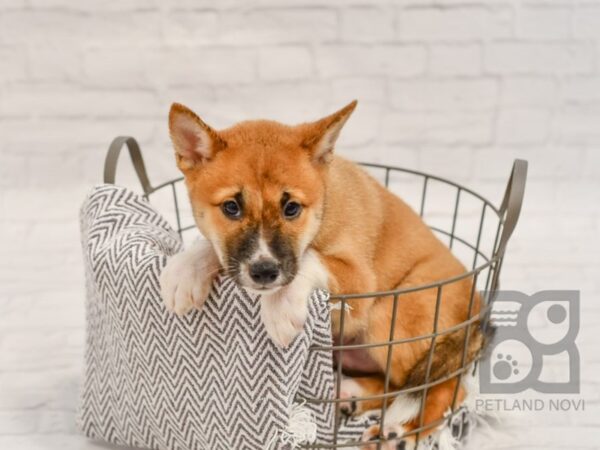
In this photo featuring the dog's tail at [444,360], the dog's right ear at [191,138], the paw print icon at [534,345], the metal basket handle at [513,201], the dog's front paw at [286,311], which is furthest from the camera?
the paw print icon at [534,345]

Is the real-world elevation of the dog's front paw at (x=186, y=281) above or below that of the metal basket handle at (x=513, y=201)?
below

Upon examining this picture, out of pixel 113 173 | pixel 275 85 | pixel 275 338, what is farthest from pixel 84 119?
pixel 275 338

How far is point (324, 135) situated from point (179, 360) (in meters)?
0.67

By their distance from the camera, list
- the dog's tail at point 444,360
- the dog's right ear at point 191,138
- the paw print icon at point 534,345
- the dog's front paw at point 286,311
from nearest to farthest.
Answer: the dog's front paw at point 286,311
the dog's right ear at point 191,138
the dog's tail at point 444,360
the paw print icon at point 534,345

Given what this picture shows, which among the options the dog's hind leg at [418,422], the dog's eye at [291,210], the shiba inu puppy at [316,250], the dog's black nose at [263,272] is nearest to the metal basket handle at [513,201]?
the shiba inu puppy at [316,250]

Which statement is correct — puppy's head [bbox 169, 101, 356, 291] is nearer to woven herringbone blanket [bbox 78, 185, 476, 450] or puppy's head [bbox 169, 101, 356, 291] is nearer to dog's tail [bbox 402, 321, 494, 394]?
woven herringbone blanket [bbox 78, 185, 476, 450]

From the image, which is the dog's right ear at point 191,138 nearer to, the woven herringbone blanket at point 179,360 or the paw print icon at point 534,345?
the woven herringbone blanket at point 179,360

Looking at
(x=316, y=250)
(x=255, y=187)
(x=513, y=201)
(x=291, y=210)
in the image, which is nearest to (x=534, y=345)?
(x=513, y=201)

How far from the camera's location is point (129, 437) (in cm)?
229

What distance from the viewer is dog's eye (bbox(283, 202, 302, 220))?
2008 millimetres

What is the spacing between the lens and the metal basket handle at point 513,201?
83.0 inches

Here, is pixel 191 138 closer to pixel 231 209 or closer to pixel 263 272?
pixel 231 209

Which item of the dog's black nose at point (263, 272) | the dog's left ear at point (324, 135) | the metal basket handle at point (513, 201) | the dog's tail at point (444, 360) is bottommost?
the dog's tail at point (444, 360)

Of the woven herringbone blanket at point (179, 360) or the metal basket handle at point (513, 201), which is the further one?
the metal basket handle at point (513, 201)
